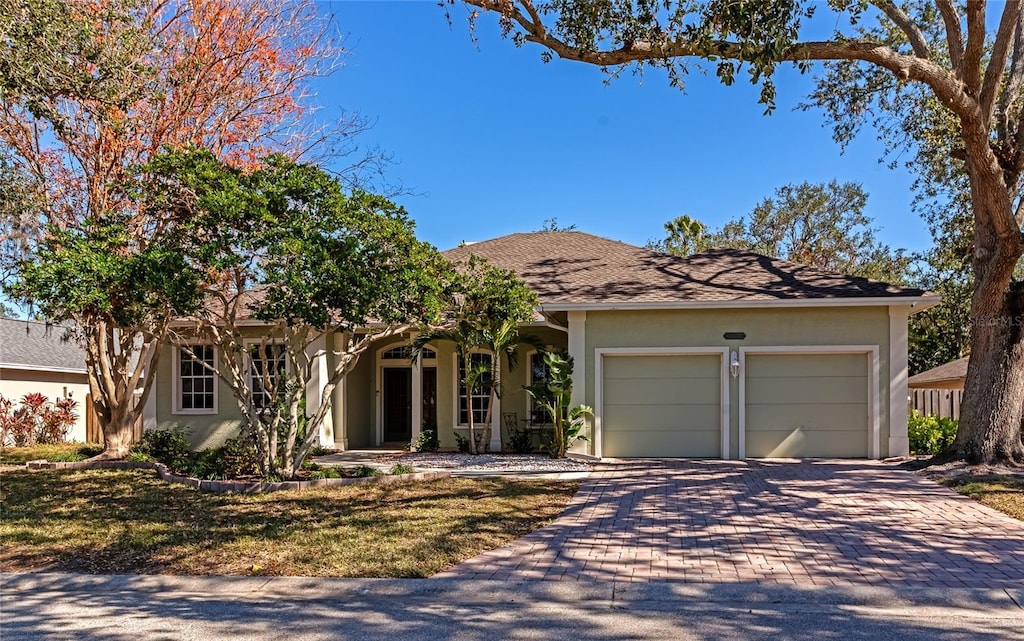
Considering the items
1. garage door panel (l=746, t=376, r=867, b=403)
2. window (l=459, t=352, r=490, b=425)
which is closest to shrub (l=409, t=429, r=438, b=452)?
window (l=459, t=352, r=490, b=425)

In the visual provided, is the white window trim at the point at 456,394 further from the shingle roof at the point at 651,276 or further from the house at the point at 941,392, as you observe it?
the house at the point at 941,392

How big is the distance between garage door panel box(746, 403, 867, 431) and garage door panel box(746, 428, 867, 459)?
110 mm

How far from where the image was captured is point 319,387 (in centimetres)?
1534

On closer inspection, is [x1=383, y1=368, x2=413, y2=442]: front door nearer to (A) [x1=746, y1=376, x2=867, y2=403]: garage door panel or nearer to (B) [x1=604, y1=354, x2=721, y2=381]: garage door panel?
(B) [x1=604, y1=354, x2=721, y2=381]: garage door panel

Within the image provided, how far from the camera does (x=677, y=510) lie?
28.4 ft

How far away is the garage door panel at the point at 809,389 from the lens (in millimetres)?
13375

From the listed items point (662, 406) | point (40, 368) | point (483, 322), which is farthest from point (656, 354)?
point (40, 368)

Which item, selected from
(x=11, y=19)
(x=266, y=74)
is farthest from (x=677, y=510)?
(x=266, y=74)

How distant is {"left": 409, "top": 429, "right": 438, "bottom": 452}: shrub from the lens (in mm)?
15219

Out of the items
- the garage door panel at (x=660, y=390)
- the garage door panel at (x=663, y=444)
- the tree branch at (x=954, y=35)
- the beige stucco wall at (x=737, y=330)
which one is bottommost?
the garage door panel at (x=663, y=444)

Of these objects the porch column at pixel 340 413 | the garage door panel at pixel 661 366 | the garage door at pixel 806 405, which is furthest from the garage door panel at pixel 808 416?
the porch column at pixel 340 413

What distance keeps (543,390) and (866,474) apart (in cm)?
555

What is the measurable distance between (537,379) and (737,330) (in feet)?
13.7

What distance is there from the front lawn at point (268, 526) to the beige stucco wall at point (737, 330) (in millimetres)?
3844
